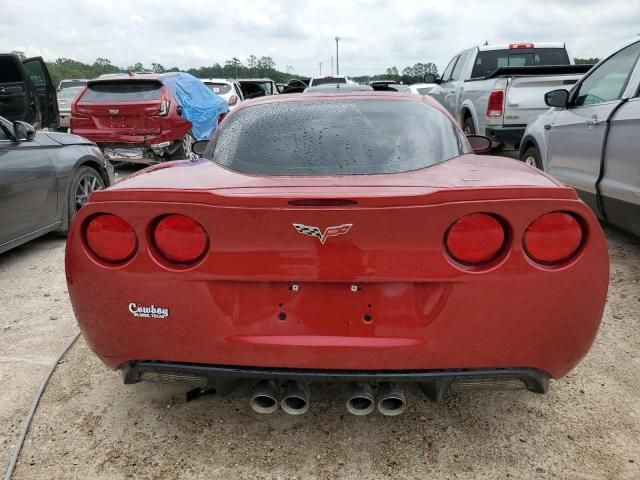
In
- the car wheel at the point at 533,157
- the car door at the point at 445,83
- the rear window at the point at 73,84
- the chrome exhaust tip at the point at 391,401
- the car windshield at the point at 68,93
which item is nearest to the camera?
the chrome exhaust tip at the point at 391,401

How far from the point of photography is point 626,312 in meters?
3.47

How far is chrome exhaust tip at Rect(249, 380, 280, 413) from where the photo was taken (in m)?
2.08

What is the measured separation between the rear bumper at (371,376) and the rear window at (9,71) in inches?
289

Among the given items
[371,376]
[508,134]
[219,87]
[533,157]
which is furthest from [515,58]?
[371,376]

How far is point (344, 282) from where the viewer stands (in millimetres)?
1852

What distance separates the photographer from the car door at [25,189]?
4.32 m

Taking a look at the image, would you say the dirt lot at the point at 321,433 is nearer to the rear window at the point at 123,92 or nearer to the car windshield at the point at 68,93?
the rear window at the point at 123,92

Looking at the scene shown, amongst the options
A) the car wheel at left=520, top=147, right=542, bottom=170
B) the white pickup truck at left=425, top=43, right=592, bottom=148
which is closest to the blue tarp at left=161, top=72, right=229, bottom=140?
the white pickup truck at left=425, top=43, right=592, bottom=148

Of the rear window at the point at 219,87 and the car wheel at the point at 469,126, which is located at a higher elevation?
the rear window at the point at 219,87

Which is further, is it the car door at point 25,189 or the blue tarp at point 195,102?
the blue tarp at point 195,102

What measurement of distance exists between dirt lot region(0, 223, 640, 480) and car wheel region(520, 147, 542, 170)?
10.8 ft

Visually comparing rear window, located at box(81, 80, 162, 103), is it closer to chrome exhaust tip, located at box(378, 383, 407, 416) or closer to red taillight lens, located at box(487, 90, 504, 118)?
red taillight lens, located at box(487, 90, 504, 118)

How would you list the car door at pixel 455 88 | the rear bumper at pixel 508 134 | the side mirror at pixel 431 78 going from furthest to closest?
the side mirror at pixel 431 78 → the car door at pixel 455 88 → the rear bumper at pixel 508 134

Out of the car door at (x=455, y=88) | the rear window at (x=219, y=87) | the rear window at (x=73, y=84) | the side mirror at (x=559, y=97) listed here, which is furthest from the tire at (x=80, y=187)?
the rear window at (x=73, y=84)
